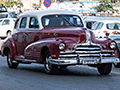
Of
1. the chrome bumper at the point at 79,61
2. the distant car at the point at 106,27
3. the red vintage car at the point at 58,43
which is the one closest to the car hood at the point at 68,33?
the red vintage car at the point at 58,43

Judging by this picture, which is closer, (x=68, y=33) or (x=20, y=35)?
(x=68, y=33)

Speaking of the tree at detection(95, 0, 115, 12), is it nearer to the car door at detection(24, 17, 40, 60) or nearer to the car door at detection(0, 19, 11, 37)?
the car door at detection(0, 19, 11, 37)

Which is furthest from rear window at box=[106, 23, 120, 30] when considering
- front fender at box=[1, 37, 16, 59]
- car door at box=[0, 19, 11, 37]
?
front fender at box=[1, 37, 16, 59]

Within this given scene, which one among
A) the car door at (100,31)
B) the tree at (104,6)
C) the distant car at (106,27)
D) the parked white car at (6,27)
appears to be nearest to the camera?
the distant car at (106,27)

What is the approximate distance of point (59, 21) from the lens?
14.5m

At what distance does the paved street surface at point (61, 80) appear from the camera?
1087cm

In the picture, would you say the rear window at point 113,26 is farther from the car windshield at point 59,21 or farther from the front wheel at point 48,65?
the front wheel at point 48,65

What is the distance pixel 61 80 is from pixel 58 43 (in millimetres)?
1192

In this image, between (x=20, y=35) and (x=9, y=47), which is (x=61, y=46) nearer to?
(x=20, y=35)

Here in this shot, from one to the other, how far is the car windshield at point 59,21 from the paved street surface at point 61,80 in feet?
4.09

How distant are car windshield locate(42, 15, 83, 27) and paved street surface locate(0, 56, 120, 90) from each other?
4.09 ft

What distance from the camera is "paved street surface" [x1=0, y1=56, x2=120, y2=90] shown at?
10.9m

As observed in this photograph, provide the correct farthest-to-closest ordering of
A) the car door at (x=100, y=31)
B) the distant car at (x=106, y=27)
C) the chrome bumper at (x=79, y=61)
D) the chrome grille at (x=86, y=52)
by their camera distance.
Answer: the car door at (x=100, y=31)
the distant car at (x=106, y=27)
the chrome grille at (x=86, y=52)
the chrome bumper at (x=79, y=61)

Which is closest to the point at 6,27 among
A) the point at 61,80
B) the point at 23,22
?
the point at 23,22
